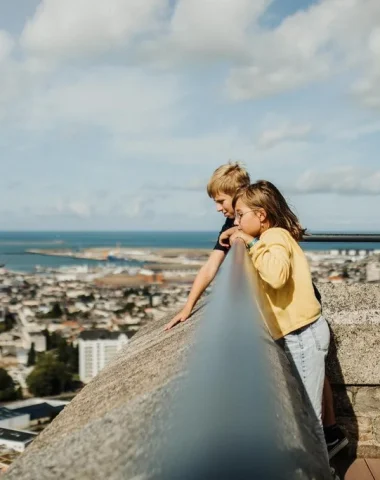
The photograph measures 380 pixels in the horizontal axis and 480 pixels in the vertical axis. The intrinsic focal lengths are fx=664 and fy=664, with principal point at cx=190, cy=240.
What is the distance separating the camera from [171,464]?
1.74ft

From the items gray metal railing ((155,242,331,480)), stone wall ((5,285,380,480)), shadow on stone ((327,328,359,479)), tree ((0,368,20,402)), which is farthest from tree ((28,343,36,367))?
gray metal railing ((155,242,331,480))

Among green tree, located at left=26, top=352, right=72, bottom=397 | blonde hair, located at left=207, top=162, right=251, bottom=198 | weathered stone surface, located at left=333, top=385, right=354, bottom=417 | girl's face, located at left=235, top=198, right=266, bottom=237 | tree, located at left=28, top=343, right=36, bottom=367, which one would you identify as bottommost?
tree, located at left=28, top=343, right=36, bottom=367

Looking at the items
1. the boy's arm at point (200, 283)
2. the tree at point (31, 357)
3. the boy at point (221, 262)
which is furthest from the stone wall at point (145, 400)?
the tree at point (31, 357)

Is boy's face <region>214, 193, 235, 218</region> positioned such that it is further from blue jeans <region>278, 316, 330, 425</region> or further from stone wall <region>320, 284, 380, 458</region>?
blue jeans <region>278, 316, 330, 425</region>

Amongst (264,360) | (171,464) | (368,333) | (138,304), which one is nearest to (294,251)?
(368,333)

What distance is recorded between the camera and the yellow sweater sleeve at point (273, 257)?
8.39ft

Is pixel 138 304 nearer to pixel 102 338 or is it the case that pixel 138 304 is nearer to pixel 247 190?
pixel 102 338

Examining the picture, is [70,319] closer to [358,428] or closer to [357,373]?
[358,428]

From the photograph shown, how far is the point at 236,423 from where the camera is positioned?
605 millimetres

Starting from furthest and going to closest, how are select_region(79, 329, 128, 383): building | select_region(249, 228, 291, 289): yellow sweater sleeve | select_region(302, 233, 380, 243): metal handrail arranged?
select_region(79, 329, 128, 383): building, select_region(302, 233, 380, 243): metal handrail, select_region(249, 228, 291, 289): yellow sweater sleeve

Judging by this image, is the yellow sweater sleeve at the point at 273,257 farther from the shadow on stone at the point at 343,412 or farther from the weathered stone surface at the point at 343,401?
the weathered stone surface at the point at 343,401

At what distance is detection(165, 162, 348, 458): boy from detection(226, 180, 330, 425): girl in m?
0.23

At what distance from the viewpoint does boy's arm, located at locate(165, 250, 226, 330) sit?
303 cm

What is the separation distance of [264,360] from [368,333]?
2.99m
